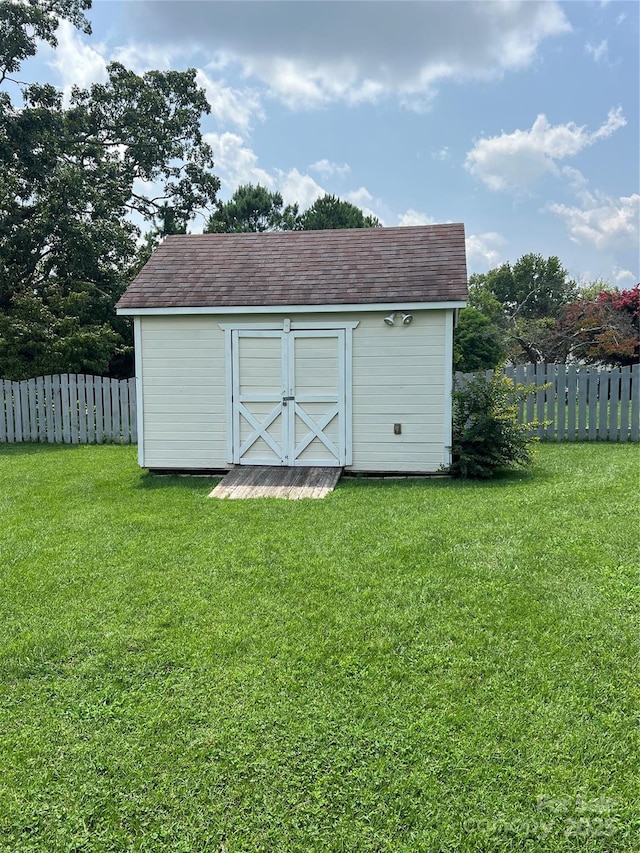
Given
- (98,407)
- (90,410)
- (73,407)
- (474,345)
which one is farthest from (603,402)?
(73,407)

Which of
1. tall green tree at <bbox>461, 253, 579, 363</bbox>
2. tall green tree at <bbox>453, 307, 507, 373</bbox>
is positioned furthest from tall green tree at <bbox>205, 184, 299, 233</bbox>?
tall green tree at <bbox>453, 307, 507, 373</bbox>

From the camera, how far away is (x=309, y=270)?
9.08 m

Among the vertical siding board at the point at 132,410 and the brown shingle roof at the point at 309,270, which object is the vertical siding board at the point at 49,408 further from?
the brown shingle roof at the point at 309,270

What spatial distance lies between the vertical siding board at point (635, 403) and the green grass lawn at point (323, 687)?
614 centimetres

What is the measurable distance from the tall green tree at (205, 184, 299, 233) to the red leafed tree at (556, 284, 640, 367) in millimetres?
16562

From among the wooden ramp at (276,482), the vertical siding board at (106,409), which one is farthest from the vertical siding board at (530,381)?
the vertical siding board at (106,409)

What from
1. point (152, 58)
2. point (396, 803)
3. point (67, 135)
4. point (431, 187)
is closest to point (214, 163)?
point (152, 58)

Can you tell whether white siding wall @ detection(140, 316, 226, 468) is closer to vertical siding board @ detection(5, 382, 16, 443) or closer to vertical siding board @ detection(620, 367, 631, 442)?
vertical siding board @ detection(5, 382, 16, 443)

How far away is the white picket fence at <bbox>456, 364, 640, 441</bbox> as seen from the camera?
11.0 meters

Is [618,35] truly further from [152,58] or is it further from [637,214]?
[152,58]

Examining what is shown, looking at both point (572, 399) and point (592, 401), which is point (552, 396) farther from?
point (592, 401)

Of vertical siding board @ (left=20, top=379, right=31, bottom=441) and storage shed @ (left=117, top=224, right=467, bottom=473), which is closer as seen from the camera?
storage shed @ (left=117, top=224, right=467, bottom=473)

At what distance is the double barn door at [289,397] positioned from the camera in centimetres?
843

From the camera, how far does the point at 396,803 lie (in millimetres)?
2180
